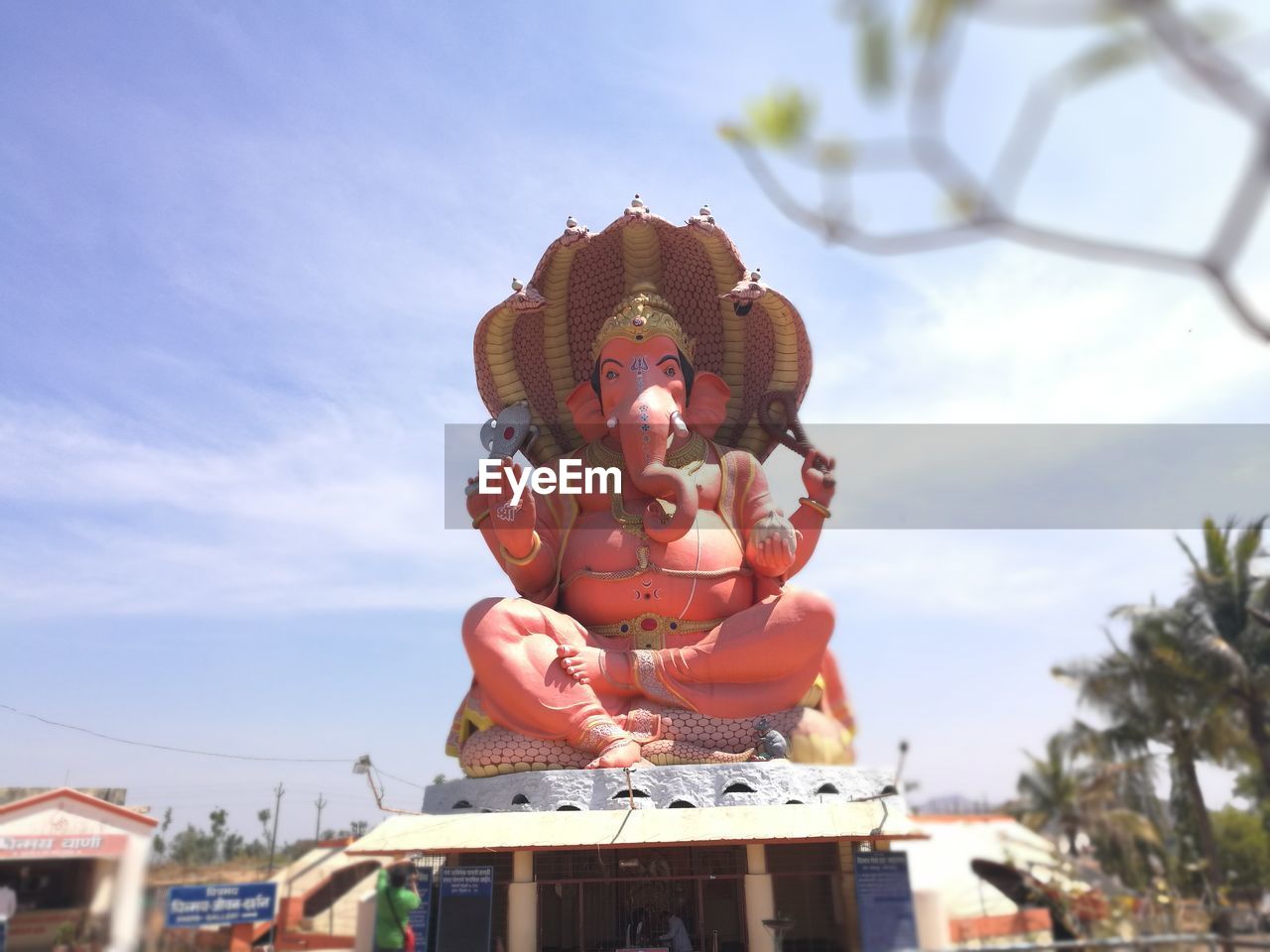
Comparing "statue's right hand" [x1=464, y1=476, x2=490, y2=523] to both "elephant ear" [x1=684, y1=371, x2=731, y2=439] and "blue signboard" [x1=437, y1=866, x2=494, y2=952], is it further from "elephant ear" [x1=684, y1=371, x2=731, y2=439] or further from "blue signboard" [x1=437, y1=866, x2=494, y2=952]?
"blue signboard" [x1=437, y1=866, x2=494, y2=952]

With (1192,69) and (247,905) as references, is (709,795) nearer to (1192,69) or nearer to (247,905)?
(247,905)

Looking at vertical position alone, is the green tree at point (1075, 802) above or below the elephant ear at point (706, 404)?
below

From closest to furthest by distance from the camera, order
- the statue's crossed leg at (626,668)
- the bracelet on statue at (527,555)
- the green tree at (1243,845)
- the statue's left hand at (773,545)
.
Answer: the statue's crossed leg at (626,668)
the statue's left hand at (773,545)
the bracelet on statue at (527,555)
the green tree at (1243,845)

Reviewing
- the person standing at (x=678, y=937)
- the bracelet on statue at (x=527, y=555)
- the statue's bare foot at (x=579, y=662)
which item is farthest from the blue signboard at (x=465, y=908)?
the bracelet on statue at (x=527, y=555)

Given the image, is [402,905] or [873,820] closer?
[402,905]

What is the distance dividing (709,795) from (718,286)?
5.50 metres

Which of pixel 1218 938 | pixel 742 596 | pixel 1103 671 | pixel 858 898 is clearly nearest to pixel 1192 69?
pixel 1218 938

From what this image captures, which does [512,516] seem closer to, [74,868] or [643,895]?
[643,895]

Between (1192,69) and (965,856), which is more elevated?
(1192,69)

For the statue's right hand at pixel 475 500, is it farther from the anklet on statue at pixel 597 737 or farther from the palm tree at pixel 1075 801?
the palm tree at pixel 1075 801

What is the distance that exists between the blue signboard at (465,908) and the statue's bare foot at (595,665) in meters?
1.78

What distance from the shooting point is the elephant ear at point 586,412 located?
33.0 feet

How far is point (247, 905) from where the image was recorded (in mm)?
4539

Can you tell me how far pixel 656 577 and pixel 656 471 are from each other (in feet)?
3.42
